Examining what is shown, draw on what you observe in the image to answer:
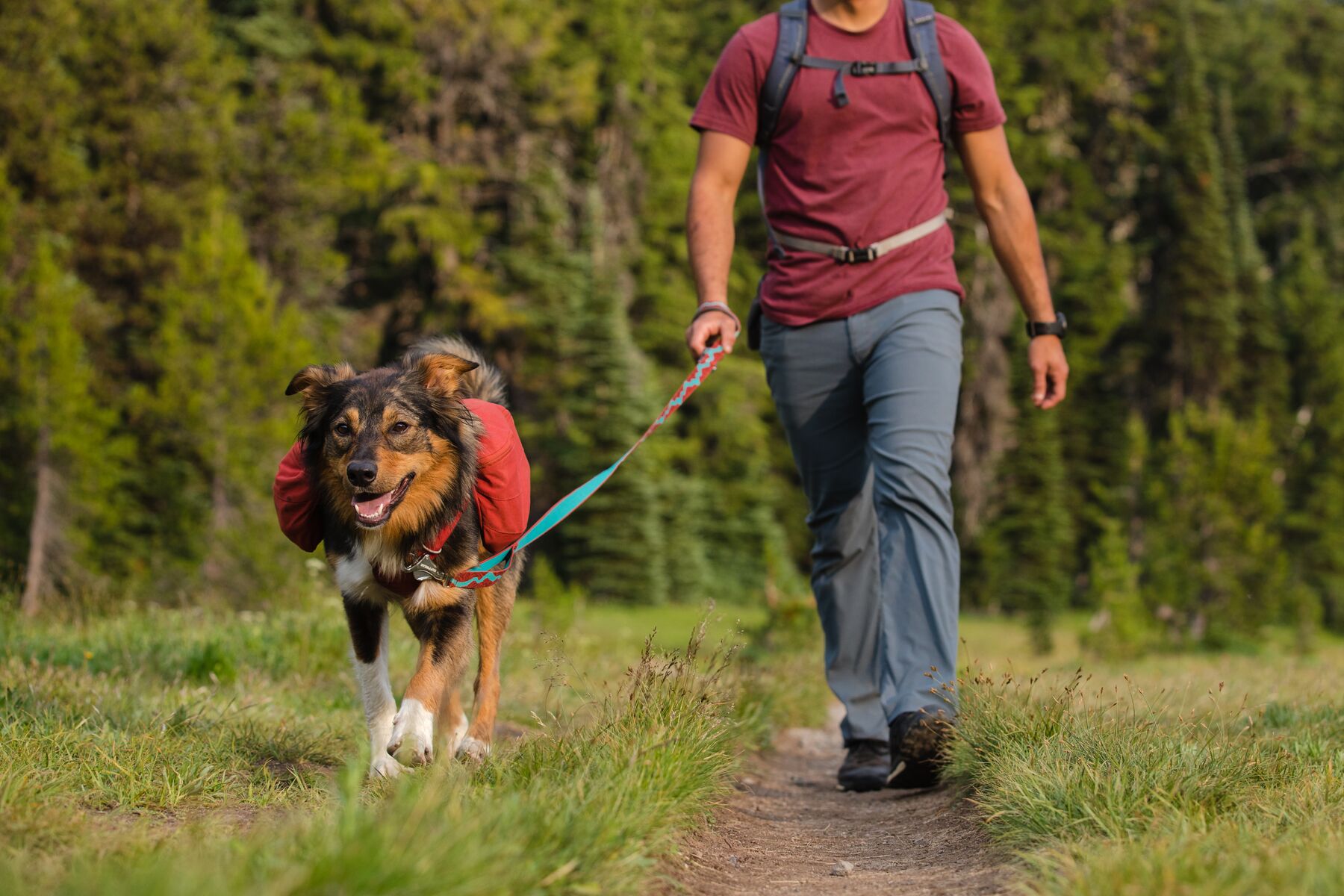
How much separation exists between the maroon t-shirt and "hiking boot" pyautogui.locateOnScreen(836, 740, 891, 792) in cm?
173

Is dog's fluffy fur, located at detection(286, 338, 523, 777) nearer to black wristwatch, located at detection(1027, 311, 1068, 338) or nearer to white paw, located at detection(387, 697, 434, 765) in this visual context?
white paw, located at detection(387, 697, 434, 765)

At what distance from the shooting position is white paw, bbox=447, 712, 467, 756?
539 cm

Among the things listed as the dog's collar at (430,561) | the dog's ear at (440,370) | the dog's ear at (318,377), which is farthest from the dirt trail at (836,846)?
the dog's ear at (318,377)

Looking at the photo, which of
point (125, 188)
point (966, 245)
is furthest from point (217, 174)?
point (966, 245)

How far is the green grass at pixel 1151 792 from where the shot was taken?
2.90 metres

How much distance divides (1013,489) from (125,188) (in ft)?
79.4

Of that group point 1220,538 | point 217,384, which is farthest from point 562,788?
point 1220,538

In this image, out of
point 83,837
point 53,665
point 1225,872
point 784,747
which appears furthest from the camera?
point 784,747

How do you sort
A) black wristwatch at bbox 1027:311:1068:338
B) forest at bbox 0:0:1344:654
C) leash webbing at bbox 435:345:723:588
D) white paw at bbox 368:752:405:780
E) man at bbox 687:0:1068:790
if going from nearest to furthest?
white paw at bbox 368:752:405:780, leash webbing at bbox 435:345:723:588, man at bbox 687:0:1068:790, black wristwatch at bbox 1027:311:1068:338, forest at bbox 0:0:1344:654

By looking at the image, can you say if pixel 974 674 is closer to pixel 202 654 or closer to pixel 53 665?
pixel 202 654

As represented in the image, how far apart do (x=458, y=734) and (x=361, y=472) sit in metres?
1.23

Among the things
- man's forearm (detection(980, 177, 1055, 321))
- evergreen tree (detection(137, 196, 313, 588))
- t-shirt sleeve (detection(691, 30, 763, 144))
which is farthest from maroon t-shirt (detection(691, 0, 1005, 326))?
evergreen tree (detection(137, 196, 313, 588))

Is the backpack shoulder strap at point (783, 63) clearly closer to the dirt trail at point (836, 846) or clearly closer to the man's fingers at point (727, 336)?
the man's fingers at point (727, 336)

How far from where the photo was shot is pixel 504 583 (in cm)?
607
